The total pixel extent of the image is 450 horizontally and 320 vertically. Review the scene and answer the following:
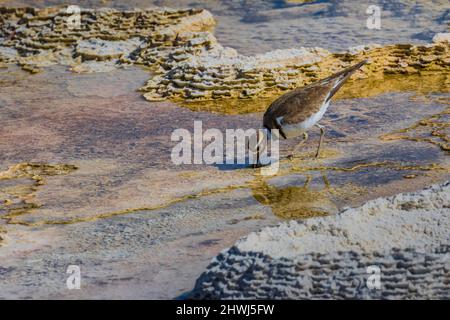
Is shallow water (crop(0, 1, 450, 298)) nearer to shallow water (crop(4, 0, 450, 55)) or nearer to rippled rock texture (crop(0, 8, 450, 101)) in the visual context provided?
shallow water (crop(4, 0, 450, 55))

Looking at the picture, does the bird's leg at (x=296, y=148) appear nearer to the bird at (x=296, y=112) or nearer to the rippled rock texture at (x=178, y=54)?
the bird at (x=296, y=112)

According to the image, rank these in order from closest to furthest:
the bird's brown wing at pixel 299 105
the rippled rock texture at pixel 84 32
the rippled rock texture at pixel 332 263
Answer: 1. the rippled rock texture at pixel 332 263
2. the bird's brown wing at pixel 299 105
3. the rippled rock texture at pixel 84 32

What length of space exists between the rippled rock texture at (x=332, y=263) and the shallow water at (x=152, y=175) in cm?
39

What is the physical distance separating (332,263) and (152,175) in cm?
249

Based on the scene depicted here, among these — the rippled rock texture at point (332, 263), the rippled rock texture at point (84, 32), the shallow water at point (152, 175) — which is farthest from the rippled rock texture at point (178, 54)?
the rippled rock texture at point (332, 263)

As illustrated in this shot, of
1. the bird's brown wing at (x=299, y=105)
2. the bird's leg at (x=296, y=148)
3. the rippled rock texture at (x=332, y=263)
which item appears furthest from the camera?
the bird's leg at (x=296, y=148)

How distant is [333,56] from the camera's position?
8977 millimetres

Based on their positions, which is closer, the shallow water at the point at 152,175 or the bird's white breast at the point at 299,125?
the shallow water at the point at 152,175

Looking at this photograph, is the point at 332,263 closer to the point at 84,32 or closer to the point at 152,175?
the point at 152,175

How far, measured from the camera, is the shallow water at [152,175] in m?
4.81

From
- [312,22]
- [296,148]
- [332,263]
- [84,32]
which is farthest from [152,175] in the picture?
[312,22]

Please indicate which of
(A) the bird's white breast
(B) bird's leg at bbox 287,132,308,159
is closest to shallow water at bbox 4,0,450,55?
(B) bird's leg at bbox 287,132,308,159

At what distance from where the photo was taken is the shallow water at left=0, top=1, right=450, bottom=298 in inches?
189

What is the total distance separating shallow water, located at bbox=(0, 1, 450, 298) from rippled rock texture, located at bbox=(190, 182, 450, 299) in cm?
→ 39
